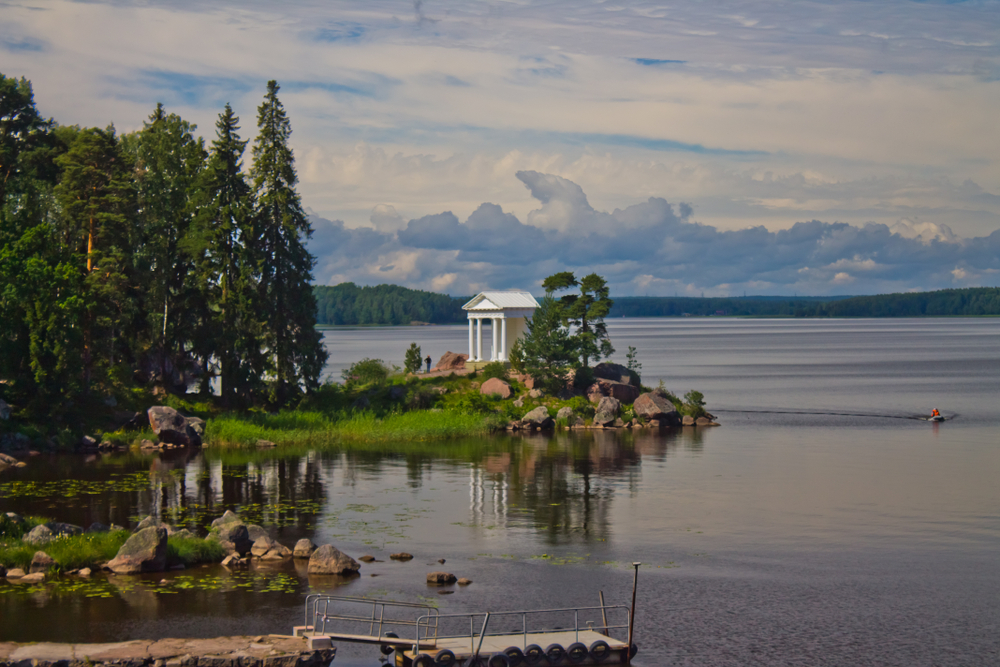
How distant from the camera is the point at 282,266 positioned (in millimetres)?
63719

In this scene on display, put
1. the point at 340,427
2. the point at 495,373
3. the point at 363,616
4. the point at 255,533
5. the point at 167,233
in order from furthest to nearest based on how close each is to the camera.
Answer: the point at 495,373 → the point at 167,233 → the point at 340,427 → the point at 255,533 → the point at 363,616

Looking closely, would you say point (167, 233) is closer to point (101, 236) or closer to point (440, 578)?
point (101, 236)

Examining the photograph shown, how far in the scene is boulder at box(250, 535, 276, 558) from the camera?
3069 centimetres

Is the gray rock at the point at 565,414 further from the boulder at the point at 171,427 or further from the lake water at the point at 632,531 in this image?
the boulder at the point at 171,427

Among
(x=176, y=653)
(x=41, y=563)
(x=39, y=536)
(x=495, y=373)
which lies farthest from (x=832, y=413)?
(x=176, y=653)

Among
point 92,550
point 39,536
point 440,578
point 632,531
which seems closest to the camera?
point 440,578

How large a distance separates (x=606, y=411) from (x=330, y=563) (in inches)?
1659

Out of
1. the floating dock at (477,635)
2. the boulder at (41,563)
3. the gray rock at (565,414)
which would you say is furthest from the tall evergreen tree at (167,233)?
the floating dock at (477,635)

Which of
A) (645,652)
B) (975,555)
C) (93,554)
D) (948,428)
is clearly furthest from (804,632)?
(948,428)

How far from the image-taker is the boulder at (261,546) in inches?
1208

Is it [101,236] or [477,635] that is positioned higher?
[101,236]

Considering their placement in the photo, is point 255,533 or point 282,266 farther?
point 282,266

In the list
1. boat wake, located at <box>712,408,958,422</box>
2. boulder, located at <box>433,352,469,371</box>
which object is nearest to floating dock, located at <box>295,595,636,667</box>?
boulder, located at <box>433,352,469,371</box>

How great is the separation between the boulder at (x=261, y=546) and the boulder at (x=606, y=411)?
40.2 meters
